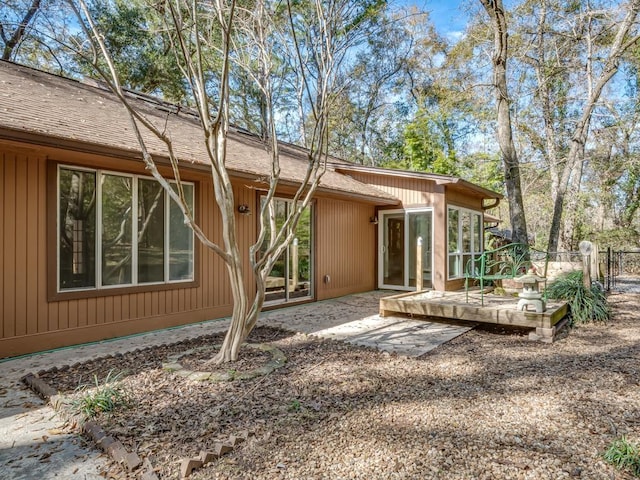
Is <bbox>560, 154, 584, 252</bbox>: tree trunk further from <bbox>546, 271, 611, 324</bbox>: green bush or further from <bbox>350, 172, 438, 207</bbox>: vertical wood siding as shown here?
<bbox>546, 271, 611, 324</bbox>: green bush

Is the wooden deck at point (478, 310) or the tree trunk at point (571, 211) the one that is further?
the tree trunk at point (571, 211)

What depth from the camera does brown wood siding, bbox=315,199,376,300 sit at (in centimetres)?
816

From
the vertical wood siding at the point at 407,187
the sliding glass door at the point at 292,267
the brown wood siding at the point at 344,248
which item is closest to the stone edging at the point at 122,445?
the sliding glass door at the point at 292,267

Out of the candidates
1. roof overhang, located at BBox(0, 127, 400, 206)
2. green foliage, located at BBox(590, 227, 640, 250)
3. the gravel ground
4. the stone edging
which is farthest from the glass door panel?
green foliage, located at BBox(590, 227, 640, 250)

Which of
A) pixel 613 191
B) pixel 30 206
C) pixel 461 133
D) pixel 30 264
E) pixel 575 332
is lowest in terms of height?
pixel 575 332

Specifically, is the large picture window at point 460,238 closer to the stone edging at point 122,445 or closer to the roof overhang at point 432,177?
the roof overhang at point 432,177

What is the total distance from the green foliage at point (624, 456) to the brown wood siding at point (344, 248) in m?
6.09

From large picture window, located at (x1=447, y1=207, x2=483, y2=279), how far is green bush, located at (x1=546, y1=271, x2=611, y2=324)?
2425 millimetres

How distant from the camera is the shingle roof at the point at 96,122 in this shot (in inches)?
164

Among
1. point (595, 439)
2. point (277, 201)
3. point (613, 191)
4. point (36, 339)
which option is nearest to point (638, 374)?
point (595, 439)

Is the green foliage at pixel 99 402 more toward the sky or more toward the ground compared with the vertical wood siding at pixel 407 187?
more toward the ground

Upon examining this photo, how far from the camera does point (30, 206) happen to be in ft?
13.8

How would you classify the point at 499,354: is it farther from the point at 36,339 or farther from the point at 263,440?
the point at 36,339

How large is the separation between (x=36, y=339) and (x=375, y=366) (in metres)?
3.67
